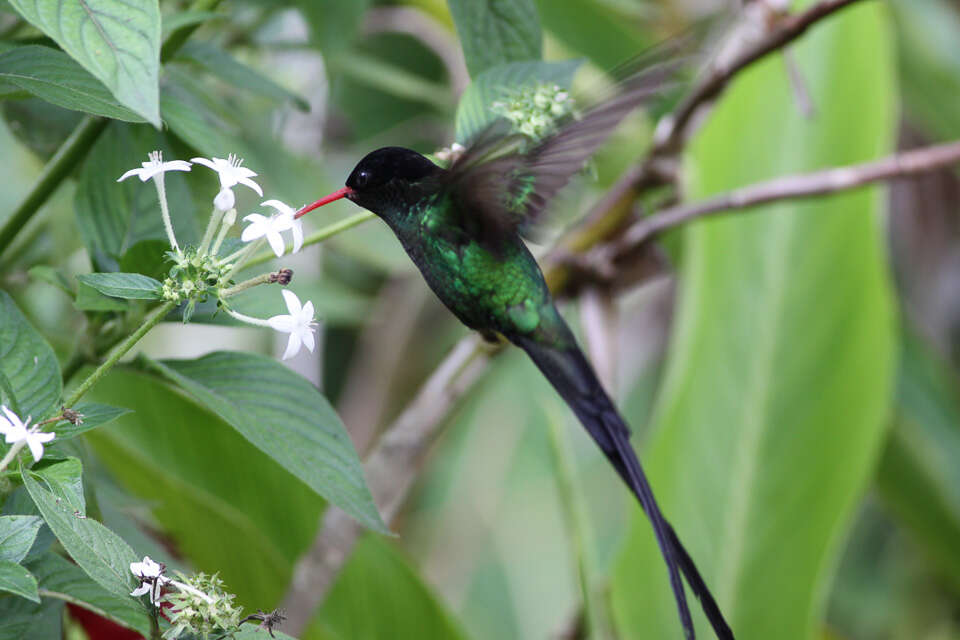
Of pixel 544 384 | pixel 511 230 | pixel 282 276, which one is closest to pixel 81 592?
pixel 282 276

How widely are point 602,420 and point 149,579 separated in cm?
30

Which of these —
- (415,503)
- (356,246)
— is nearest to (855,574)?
(415,503)

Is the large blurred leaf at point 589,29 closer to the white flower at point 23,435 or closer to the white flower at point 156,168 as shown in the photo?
the white flower at point 156,168

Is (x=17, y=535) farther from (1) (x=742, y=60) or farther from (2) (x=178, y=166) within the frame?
(1) (x=742, y=60)

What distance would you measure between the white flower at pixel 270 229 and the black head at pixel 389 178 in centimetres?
7

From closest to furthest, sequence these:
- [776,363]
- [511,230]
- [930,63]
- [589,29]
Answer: [511,230] < [776,363] < [589,29] < [930,63]

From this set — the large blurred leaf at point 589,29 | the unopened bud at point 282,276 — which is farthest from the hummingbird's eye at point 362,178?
the large blurred leaf at point 589,29

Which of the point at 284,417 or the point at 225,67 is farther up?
the point at 225,67

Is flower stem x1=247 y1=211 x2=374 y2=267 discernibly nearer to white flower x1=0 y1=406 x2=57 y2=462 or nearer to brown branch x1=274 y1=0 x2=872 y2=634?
white flower x1=0 y1=406 x2=57 y2=462

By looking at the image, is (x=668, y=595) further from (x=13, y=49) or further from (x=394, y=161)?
(x=13, y=49)

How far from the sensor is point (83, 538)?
0.42 m

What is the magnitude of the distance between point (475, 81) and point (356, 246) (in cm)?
80

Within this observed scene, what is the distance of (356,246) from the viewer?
1372 mm

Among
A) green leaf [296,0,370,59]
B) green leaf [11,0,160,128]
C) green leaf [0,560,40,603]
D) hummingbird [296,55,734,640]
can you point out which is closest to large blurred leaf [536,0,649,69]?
green leaf [296,0,370,59]
